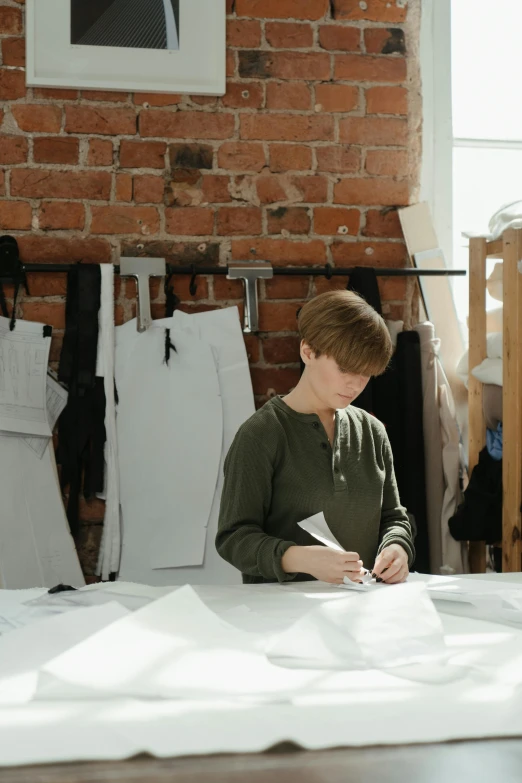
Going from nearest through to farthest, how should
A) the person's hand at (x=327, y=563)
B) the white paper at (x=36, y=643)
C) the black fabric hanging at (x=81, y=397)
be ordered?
the white paper at (x=36, y=643) < the person's hand at (x=327, y=563) < the black fabric hanging at (x=81, y=397)

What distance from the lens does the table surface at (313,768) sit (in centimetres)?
63

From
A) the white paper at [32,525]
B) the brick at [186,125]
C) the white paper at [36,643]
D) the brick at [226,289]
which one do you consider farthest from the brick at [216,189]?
the white paper at [36,643]

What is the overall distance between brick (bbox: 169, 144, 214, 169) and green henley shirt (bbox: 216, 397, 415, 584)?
42.4 inches

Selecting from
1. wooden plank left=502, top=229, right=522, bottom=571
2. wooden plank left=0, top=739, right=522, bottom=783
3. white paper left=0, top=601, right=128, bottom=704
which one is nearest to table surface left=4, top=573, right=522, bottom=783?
wooden plank left=0, top=739, right=522, bottom=783

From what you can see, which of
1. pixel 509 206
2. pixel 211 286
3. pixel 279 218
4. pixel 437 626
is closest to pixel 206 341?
pixel 211 286

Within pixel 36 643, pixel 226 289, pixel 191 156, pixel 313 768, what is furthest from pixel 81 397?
pixel 313 768

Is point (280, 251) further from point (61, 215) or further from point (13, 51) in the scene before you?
point (13, 51)

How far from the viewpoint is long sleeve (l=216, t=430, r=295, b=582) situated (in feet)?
4.42

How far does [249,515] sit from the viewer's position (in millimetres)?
1456

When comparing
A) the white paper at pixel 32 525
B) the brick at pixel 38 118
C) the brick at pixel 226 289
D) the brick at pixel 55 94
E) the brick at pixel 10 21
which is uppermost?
the brick at pixel 10 21

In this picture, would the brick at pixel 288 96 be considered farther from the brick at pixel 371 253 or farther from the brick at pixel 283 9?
the brick at pixel 371 253

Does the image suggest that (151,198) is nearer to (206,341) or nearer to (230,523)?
(206,341)

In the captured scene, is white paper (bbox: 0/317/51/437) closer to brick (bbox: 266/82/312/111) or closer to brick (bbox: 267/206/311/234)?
brick (bbox: 267/206/311/234)

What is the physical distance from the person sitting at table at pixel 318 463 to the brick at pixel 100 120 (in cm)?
114
